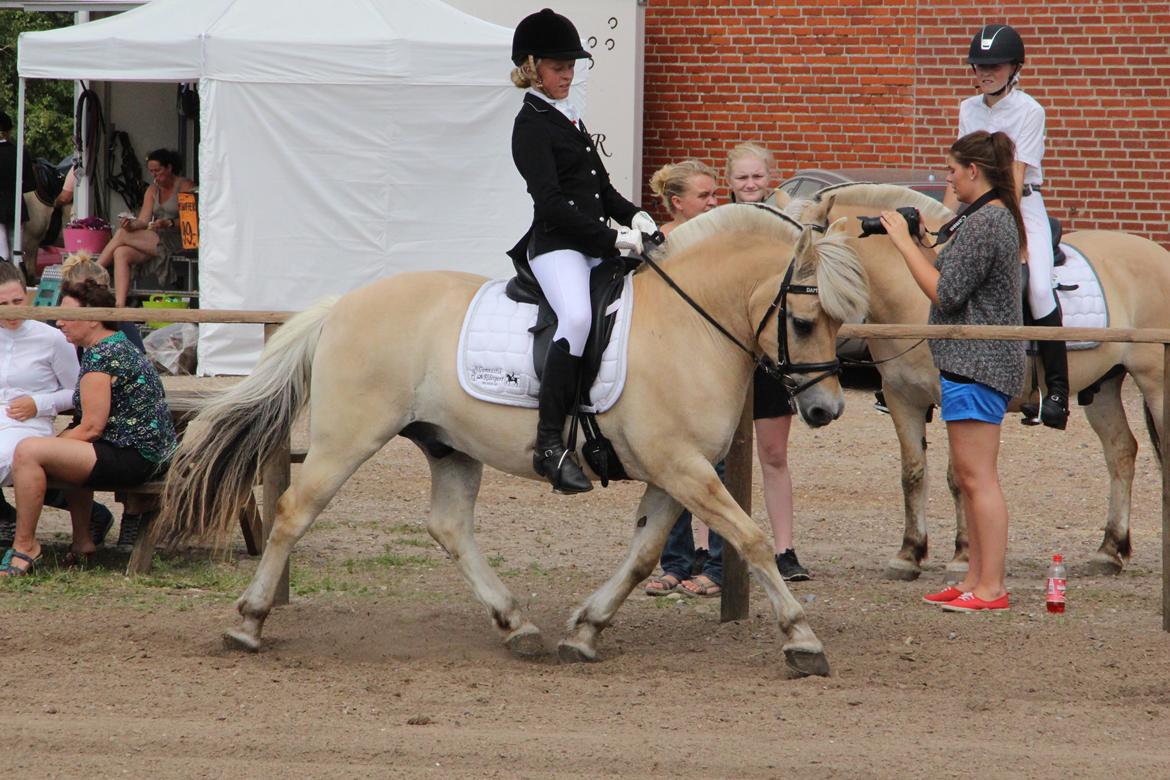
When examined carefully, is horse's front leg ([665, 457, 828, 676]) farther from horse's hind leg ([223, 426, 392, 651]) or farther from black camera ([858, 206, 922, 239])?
black camera ([858, 206, 922, 239])

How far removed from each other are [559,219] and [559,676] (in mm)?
1786

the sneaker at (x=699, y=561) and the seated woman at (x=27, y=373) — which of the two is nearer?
the seated woman at (x=27, y=373)

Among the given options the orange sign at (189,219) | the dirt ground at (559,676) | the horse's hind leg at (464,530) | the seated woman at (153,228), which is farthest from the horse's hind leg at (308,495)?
the seated woman at (153,228)

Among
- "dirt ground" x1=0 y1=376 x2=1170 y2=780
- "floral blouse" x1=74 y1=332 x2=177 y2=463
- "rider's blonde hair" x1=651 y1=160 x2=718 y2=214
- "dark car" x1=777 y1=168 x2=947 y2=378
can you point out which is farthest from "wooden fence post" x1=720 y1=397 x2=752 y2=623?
"dark car" x1=777 y1=168 x2=947 y2=378

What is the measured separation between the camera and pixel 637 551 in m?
5.86

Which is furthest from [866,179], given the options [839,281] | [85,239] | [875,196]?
[839,281]

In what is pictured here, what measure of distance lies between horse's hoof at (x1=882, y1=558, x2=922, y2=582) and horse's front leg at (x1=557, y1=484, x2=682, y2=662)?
6.54 ft

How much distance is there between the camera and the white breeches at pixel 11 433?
705 cm

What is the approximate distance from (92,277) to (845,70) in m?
11.3

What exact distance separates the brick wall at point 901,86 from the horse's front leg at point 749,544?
37.6 feet

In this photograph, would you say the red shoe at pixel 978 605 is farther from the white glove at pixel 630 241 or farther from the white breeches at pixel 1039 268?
the white glove at pixel 630 241

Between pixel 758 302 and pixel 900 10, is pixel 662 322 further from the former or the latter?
pixel 900 10

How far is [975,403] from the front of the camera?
630 centimetres

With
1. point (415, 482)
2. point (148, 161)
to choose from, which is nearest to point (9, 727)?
point (415, 482)
